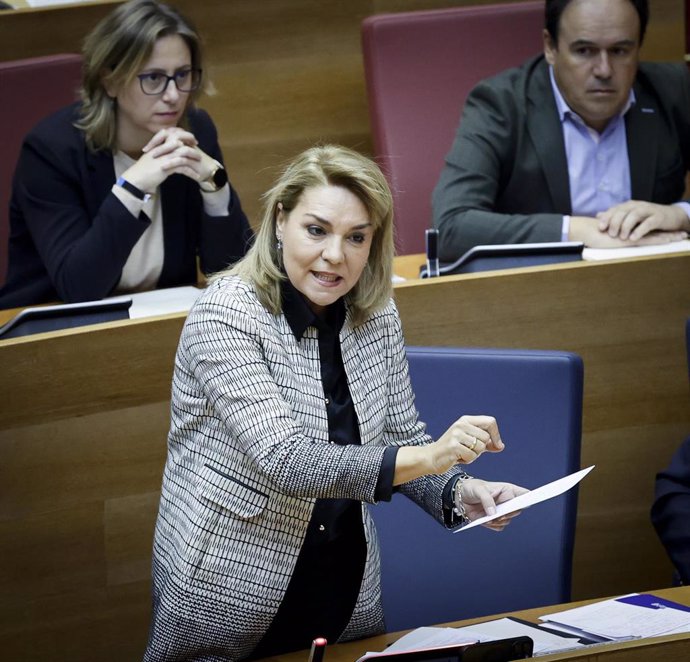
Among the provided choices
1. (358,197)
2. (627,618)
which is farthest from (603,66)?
(627,618)

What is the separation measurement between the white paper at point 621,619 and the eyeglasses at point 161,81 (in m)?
1.47

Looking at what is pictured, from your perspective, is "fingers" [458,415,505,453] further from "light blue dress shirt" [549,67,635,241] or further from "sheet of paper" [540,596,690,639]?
"light blue dress shirt" [549,67,635,241]

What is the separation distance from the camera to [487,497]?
1561 millimetres

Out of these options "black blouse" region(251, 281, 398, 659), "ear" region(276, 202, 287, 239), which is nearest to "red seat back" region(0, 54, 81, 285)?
"ear" region(276, 202, 287, 239)

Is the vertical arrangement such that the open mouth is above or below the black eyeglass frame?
below

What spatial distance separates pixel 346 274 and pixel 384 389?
0.18 metres

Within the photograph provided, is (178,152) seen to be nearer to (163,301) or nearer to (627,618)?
(163,301)

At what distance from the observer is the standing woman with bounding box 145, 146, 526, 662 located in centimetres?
148

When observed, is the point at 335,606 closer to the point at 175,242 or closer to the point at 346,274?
the point at 346,274

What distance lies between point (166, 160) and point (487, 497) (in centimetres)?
121

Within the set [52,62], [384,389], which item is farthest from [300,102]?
[384,389]

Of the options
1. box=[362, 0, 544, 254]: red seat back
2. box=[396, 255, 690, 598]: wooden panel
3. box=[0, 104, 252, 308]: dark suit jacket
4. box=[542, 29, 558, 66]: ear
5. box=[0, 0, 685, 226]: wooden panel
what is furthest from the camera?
box=[0, 0, 685, 226]: wooden panel

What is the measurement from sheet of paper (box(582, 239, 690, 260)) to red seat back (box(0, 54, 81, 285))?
1.34 metres

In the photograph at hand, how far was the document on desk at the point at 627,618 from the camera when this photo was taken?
143cm
